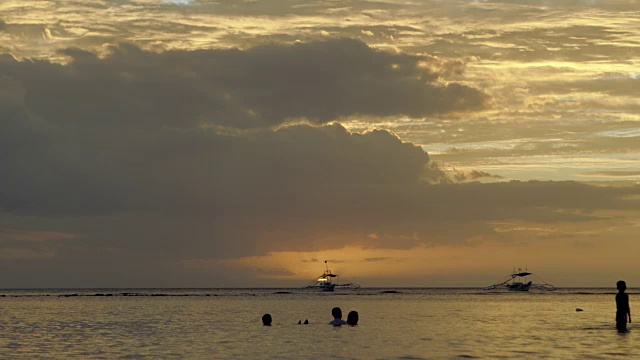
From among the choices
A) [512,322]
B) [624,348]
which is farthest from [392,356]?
[512,322]

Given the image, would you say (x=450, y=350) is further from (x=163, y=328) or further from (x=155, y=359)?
(x=163, y=328)

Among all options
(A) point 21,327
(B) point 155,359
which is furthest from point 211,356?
(A) point 21,327

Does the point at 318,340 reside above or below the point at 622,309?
below

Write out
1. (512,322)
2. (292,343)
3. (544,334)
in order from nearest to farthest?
1. (292,343)
2. (544,334)
3. (512,322)

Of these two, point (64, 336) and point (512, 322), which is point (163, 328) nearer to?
point (64, 336)

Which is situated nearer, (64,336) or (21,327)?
(64,336)

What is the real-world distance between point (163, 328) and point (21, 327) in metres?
12.9

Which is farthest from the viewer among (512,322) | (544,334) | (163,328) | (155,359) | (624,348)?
(512,322)

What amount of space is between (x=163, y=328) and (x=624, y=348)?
40.3m

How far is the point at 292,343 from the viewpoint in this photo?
61.5 meters

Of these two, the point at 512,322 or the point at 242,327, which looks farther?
the point at 512,322

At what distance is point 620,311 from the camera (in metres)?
64.2

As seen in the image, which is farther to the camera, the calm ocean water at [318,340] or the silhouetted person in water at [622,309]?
the silhouetted person in water at [622,309]

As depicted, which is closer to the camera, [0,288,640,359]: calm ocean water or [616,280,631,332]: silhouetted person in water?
[0,288,640,359]: calm ocean water
